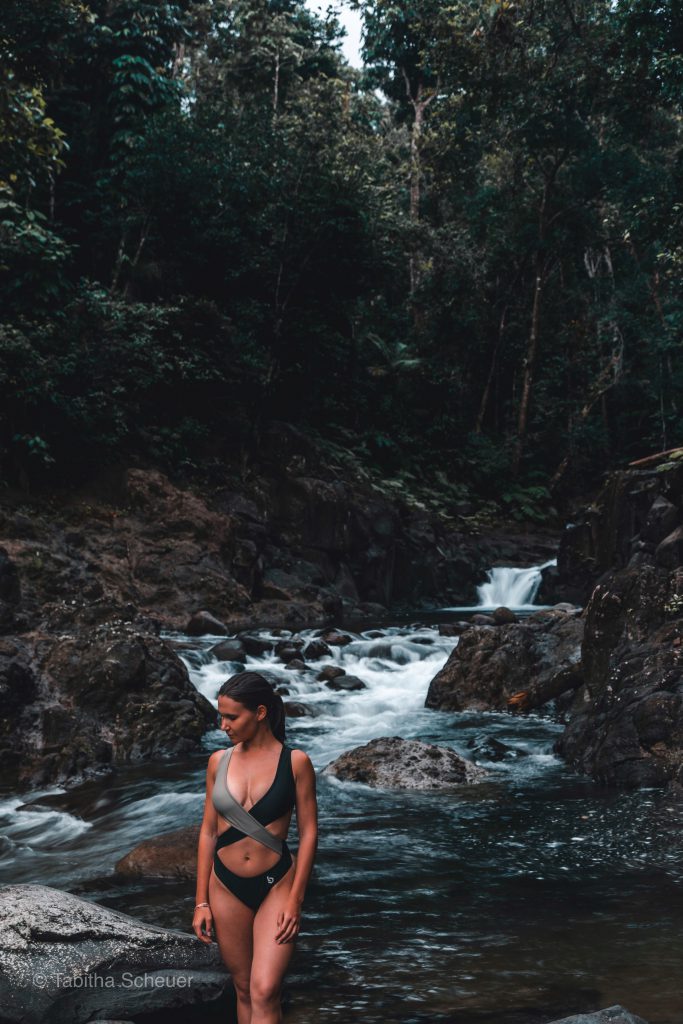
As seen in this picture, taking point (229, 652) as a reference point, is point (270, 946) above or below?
above

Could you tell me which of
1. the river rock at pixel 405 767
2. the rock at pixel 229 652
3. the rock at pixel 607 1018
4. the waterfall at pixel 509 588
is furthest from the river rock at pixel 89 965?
the waterfall at pixel 509 588

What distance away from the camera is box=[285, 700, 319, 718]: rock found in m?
12.3

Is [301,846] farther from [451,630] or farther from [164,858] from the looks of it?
[451,630]

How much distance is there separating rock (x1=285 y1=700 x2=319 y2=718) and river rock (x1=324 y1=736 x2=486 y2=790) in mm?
2808

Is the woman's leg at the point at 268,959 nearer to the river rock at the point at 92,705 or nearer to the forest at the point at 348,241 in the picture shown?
the river rock at the point at 92,705

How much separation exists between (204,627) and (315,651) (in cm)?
251

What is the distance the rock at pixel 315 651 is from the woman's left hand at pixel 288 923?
12.0m

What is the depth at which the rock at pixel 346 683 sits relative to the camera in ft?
45.1

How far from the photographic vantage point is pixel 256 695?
329 cm

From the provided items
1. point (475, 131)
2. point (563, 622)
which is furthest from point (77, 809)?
point (475, 131)

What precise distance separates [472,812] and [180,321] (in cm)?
1745

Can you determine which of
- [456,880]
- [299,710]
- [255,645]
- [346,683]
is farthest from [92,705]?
[456,880]

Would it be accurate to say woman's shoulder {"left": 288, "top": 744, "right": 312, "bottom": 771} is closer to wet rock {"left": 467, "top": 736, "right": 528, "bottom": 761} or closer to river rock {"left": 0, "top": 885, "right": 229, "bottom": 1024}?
river rock {"left": 0, "top": 885, "right": 229, "bottom": 1024}

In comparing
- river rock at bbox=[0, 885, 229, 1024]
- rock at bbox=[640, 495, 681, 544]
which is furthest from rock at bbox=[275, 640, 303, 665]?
river rock at bbox=[0, 885, 229, 1024]
